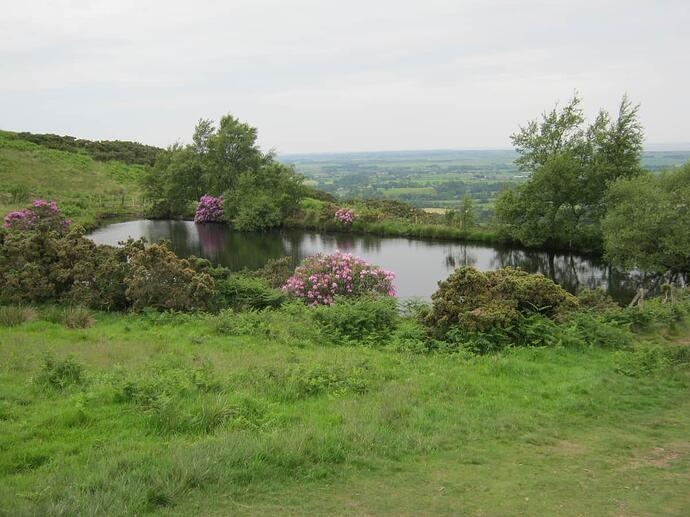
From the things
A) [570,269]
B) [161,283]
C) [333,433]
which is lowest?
[570,269]

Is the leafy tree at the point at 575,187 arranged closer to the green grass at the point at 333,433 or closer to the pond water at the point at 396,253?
the pond water at the point at 396,253

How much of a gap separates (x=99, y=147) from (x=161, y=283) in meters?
62.9

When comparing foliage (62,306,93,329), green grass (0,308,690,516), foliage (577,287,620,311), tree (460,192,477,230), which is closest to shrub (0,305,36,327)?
foliage (62,306,93,329)

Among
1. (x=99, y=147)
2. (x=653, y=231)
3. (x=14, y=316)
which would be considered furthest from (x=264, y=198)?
(x=99, y=147)

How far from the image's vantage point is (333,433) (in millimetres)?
6449

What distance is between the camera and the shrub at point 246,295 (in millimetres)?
16672

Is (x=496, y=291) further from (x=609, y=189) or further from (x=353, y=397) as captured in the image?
(x=609, y=189)

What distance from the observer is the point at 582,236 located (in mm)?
32094

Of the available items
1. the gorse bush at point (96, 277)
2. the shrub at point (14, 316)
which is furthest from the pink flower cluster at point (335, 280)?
the shrub at point (14, 316)

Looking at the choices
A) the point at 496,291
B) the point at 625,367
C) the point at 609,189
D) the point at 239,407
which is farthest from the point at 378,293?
the point at 609,189

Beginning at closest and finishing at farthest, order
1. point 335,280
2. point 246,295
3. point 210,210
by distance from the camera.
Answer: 1. point 246,295
2. point 335,280
3. point 210,210

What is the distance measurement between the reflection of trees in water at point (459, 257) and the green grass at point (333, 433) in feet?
58.6

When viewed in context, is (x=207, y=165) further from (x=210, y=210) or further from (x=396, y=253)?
(x=396, y=253)

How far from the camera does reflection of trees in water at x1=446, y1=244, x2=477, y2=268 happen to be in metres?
29.0
